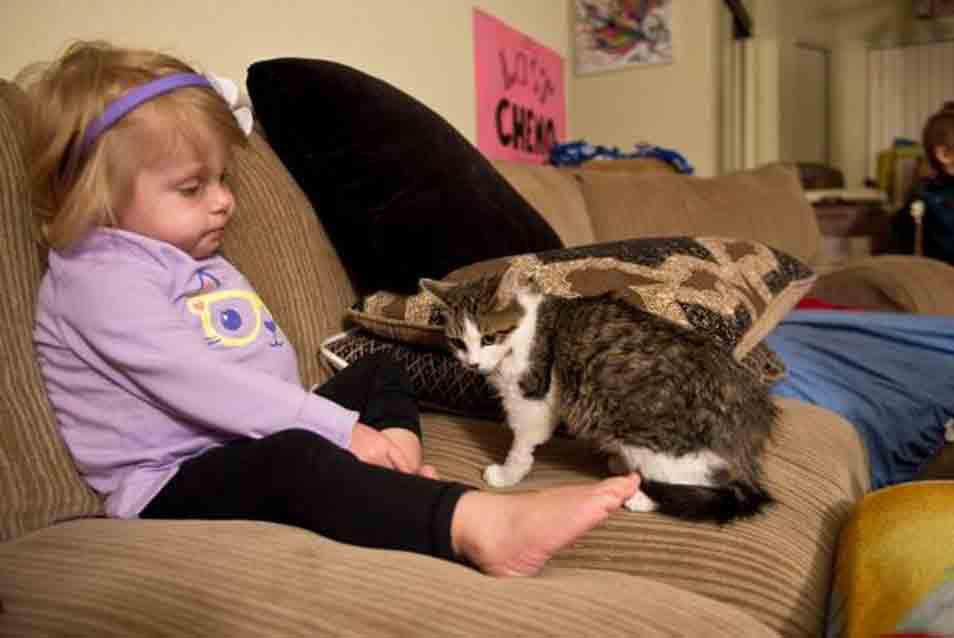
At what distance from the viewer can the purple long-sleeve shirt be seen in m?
0.79

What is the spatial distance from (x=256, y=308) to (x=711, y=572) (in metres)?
0.69

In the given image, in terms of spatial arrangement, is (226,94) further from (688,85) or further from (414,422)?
(688,85)

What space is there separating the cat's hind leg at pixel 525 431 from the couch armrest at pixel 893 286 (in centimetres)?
140

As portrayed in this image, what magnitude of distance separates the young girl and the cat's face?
0.59 feet

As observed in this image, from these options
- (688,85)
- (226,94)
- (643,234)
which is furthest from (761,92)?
(226,94)

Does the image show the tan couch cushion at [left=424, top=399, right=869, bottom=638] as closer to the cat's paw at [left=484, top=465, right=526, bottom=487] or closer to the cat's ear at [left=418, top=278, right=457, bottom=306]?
the cat's paw at [left=484, top=465, right=526, bottom=487]

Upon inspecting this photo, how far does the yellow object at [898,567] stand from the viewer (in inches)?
21.5

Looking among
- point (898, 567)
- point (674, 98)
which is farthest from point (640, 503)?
point (674, 98)

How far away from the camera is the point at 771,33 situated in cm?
353

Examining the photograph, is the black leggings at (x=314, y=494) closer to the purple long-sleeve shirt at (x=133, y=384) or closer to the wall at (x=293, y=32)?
the purple long-sleeve shirt at (x=133, y=384)

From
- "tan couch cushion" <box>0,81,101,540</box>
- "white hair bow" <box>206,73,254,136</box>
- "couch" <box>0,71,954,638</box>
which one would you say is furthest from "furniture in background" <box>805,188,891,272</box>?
"tan couch cushion" <box>0,81,101,540</box>

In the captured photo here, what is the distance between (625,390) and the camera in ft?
2.98

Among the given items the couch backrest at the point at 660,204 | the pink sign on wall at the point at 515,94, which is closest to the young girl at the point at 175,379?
the couch backrest at the point at 660,204

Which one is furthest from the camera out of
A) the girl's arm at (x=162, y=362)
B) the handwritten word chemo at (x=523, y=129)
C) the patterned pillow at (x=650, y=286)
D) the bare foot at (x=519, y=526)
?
the handwritten word chemo at (x=523, y=129)
